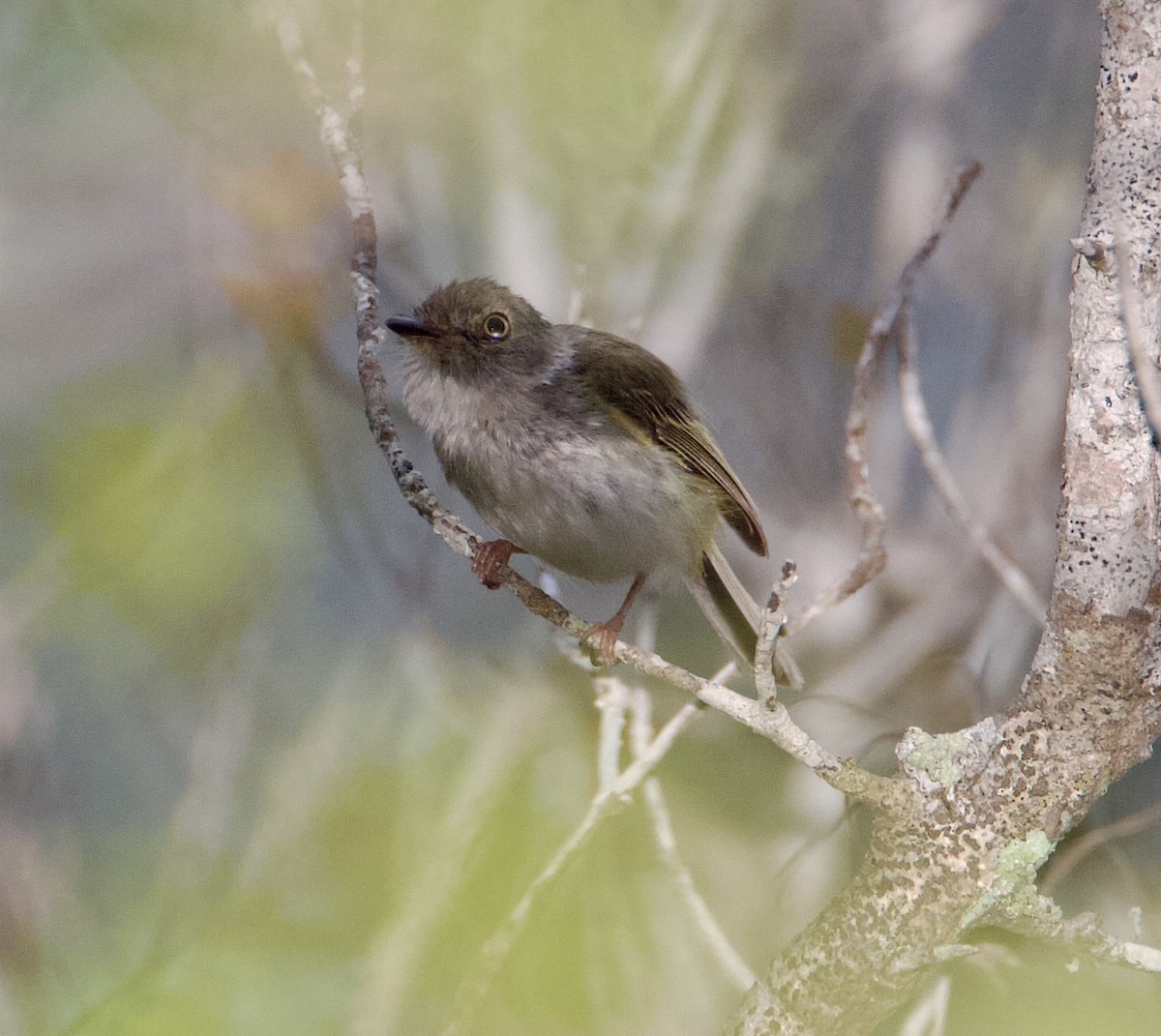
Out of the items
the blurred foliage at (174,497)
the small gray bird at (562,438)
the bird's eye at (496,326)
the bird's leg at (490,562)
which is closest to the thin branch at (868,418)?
the small gray bird at (562,438)

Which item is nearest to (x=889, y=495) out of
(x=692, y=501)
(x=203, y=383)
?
(x=692, y=501)

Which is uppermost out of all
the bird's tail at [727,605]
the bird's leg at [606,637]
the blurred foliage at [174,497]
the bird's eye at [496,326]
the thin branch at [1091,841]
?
the bird's eye at [496,326]

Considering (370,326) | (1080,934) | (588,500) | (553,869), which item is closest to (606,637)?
(588,500)

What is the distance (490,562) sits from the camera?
1.56 m

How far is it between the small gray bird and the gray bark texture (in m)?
0.48

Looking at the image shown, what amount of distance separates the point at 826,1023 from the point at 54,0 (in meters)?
1.83

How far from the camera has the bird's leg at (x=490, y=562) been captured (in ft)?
5.10

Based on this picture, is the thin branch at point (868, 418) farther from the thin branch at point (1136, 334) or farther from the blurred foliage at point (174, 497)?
the blurred foliage at point (174, 497)

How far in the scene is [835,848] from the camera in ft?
5.42

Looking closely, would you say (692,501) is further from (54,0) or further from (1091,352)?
(54,0)

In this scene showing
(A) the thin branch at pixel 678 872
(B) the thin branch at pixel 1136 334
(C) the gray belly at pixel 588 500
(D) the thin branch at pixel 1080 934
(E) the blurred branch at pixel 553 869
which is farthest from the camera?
(A) the thin branch at pixel 678 872

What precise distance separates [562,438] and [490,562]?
0.87ft

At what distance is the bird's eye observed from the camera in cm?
148

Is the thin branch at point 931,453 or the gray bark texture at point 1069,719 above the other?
the thin branch at point 931,453
